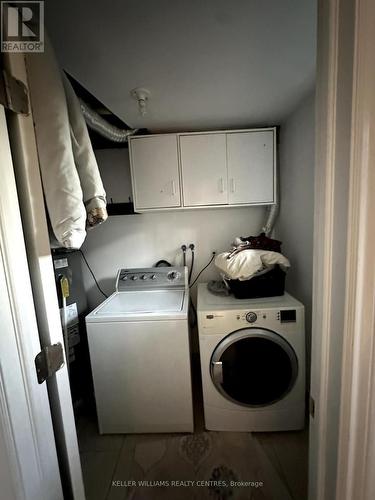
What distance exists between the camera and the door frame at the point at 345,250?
16.4 inches

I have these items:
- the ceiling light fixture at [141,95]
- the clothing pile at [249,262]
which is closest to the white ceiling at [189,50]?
the ceiling light fixture at [141,95]

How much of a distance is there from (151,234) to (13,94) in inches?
67.1

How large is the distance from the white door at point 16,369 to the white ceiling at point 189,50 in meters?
0.77

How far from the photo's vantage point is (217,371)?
55.7 inches

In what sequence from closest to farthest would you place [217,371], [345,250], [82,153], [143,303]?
[345,250] < [82,153] < [217,371] < [143,303]

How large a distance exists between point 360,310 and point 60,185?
91cm

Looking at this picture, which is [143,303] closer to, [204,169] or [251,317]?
[251,317]

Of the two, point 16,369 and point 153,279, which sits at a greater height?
point 16,369

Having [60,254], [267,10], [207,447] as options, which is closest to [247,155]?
[267,10]

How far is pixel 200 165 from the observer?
1.81m

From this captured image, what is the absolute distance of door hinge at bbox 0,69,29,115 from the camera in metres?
0.50

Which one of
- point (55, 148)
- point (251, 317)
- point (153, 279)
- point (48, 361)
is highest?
point (55, 148)

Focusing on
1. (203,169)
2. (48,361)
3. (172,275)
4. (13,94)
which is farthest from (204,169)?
(48,361)

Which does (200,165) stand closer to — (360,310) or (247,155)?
(247,155)
